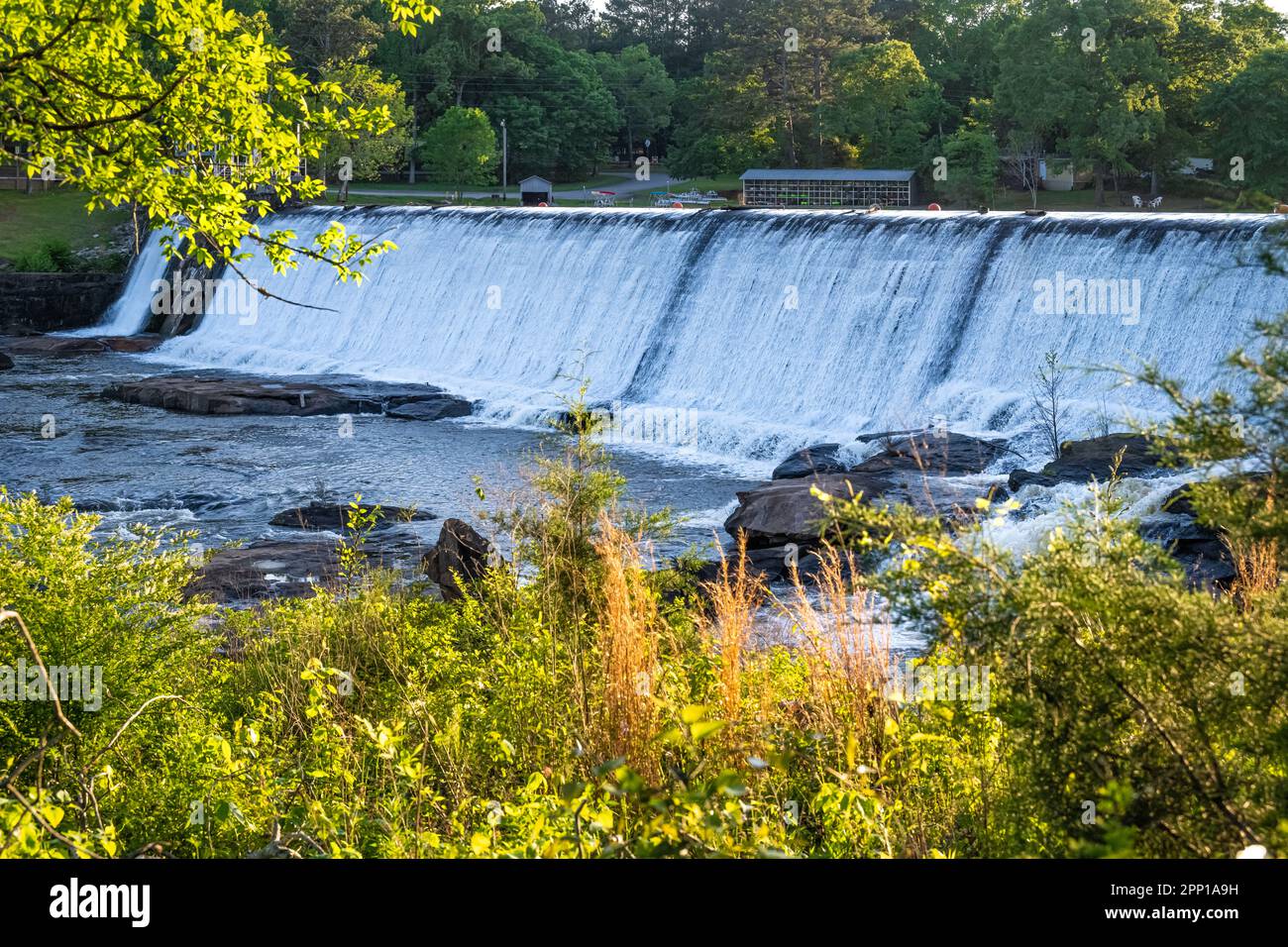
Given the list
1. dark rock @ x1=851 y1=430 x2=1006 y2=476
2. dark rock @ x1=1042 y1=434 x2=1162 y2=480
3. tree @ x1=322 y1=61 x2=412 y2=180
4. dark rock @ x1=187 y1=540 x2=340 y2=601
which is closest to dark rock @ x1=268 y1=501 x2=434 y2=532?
dark rock @ x1=187 y1=540 x2=340 y2=601

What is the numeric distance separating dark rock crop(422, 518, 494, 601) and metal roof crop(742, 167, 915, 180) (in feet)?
124

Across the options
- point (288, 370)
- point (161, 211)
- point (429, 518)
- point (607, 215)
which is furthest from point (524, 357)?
point (161, 211)

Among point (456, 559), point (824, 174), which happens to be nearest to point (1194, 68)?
point (824, 174)

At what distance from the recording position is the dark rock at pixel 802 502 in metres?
14.8

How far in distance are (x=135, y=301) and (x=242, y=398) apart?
640 inches

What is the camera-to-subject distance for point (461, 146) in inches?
2152

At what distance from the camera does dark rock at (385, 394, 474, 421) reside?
2473 centimetres

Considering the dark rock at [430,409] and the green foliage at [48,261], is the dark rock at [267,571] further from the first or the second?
the green foliage at [48,261]

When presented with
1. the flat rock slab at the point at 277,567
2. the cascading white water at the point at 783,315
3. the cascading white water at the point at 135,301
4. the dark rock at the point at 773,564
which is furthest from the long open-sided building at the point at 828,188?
the flat rock slab at the point at 277,567

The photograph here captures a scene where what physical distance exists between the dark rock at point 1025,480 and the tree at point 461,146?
41128 millimetres

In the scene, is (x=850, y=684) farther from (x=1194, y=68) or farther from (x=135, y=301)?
(x=1194, y=68)

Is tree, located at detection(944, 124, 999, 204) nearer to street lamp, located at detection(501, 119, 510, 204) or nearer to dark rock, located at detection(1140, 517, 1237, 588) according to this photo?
street lamp, located at detection(501, 119, 510, 204)
